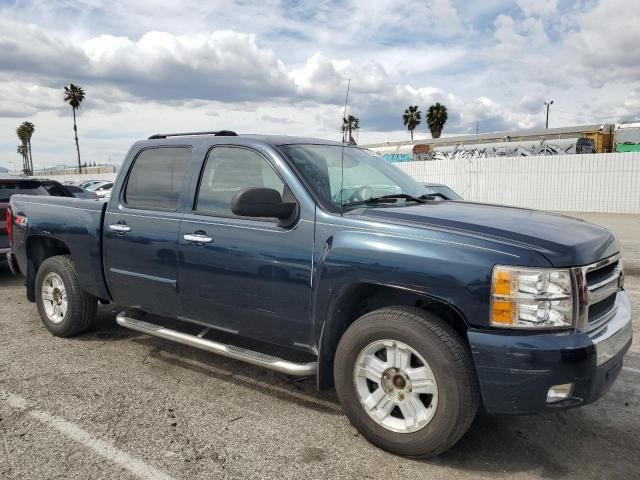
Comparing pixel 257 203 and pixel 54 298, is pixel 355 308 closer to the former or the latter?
pixel 257 203

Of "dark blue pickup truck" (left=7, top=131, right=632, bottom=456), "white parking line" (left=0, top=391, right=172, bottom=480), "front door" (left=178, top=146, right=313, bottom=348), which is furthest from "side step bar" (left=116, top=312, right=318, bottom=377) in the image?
"white parking line" (left=0, top=391, right=172, bottom=480)

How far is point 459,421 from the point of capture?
2.86 m

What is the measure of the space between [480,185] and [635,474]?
75.2 feet

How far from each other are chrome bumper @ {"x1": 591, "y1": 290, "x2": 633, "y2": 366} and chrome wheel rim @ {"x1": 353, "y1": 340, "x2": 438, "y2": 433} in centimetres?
86

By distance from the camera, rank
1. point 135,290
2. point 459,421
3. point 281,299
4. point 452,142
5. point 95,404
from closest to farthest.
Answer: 1. point 459,421
2. point 281,299
3. point 95,404
4. point 135,290
5. point 452,142

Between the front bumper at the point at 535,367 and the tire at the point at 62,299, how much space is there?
12.2 feet

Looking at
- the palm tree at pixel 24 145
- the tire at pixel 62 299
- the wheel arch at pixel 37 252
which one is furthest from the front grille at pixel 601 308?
the palm tree at pixel 24 145

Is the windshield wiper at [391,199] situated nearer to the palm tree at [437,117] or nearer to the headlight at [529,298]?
the headlight at [529,298]

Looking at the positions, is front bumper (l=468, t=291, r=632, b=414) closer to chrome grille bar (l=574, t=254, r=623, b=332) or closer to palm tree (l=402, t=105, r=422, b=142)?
chrome grille bar (l=574, t=254, r=623, b=332)

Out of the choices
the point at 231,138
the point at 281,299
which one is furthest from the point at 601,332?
the point at 231,138

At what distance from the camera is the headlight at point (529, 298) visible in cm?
271

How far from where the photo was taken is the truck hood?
2807mm

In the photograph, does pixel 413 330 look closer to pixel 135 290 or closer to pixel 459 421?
pixel 459 421

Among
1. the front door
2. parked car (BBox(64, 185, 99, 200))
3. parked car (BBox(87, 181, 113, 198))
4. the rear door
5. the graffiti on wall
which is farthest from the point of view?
the graffiti on wall
